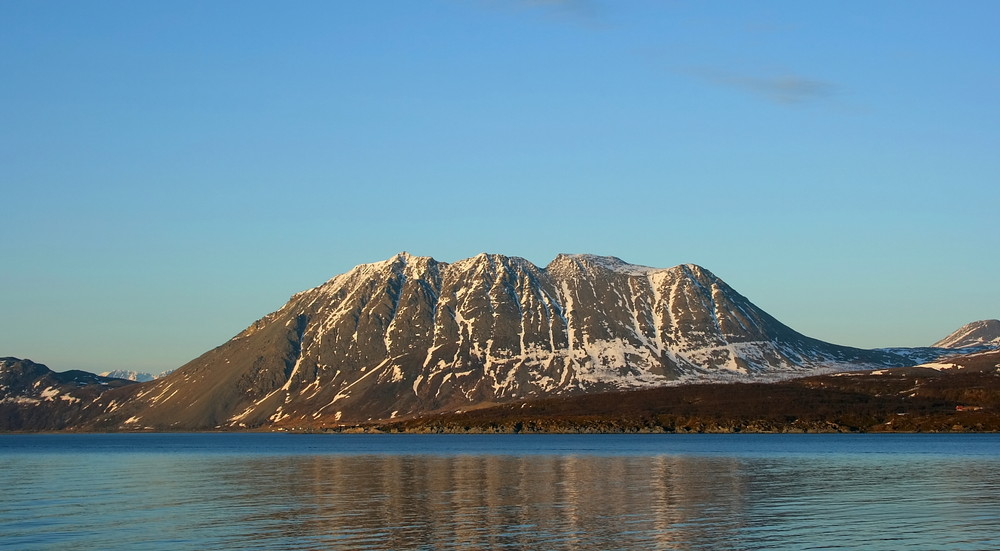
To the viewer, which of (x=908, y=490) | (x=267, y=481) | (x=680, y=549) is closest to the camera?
(x=680, y=549)

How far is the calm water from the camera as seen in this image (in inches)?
2486

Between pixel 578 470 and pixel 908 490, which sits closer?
pixel 908 490

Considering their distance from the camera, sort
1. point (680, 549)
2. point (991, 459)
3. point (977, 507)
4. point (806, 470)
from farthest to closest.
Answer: point (991, 459) → point (806, 470) → point (977, 507) → point (680, 549)

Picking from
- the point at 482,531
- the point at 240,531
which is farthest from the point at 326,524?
the point at 482,531

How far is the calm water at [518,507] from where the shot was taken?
63.2 meters

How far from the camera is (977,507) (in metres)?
77.5

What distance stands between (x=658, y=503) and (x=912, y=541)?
25046 millimetres

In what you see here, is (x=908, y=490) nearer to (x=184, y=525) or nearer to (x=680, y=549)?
(x=680, y=549)

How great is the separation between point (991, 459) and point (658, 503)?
7968 cm

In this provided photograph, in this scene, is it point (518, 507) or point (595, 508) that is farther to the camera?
point (518, 507)

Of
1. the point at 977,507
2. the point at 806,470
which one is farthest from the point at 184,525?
the point at 806,470

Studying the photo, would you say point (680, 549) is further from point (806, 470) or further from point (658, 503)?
point (806, 470)

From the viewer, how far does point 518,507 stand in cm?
8194

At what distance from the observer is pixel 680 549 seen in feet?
193
